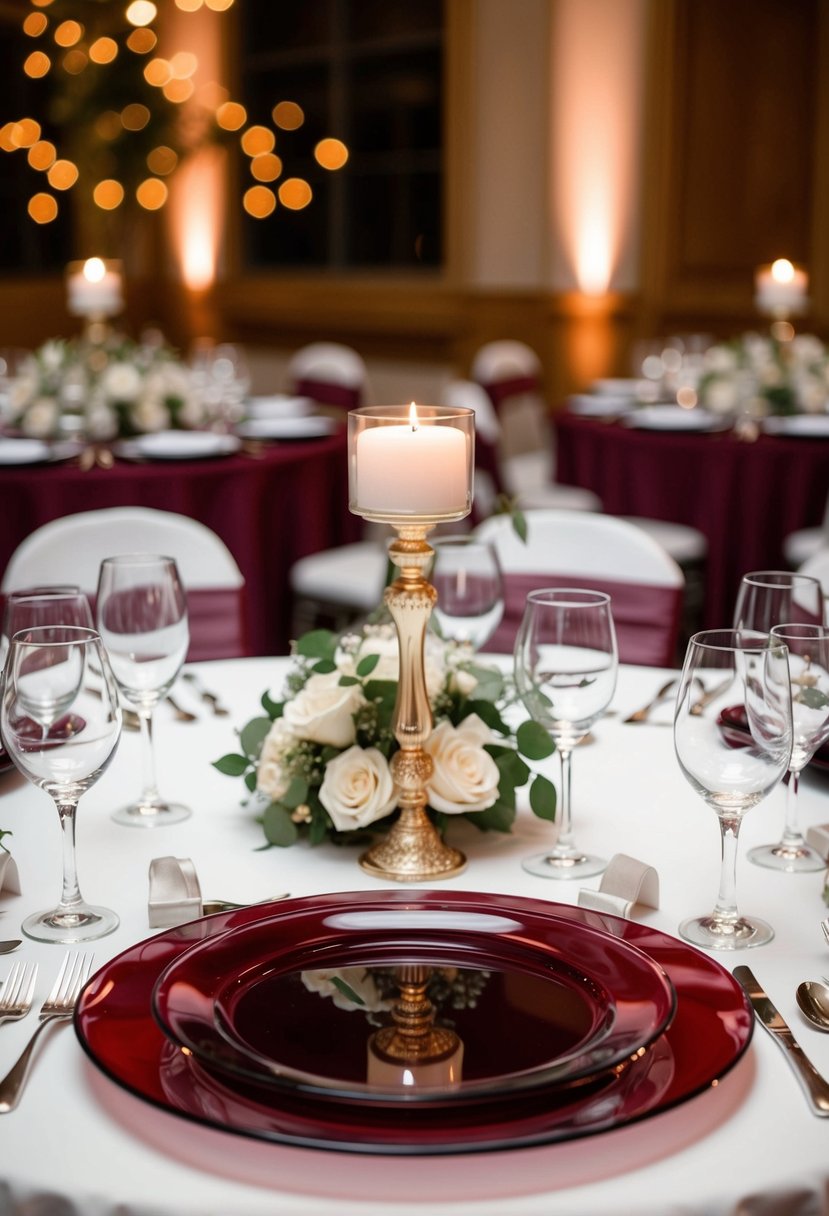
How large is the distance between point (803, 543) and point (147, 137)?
526 centimetres

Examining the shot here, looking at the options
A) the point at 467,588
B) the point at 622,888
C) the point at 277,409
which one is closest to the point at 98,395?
the point at 277,409

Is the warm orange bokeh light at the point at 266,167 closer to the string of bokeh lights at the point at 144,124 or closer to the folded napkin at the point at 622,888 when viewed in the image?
the string of bokeh lights at the point at 144,124

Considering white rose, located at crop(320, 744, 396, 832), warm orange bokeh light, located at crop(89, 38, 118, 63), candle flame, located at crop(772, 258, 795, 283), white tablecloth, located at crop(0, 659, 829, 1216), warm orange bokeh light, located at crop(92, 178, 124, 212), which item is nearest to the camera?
white tablecloth, located at crop(0, 659, 829, 1216)

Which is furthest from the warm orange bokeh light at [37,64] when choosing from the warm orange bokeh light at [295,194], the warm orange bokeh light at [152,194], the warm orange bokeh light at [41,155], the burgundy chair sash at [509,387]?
the burgundy chair sash at [509,387]

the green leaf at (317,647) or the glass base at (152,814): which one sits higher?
the green leaf at (317,647)

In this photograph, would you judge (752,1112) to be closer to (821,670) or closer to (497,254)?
(821,670)

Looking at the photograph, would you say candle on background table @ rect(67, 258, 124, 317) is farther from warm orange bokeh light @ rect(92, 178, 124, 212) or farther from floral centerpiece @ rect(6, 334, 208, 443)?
warm orange bokeh light @ rect(92, 178, 124, 212)

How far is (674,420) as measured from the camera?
4301mm

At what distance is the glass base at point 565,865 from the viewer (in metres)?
1.22

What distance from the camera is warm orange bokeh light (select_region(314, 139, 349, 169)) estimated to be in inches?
323

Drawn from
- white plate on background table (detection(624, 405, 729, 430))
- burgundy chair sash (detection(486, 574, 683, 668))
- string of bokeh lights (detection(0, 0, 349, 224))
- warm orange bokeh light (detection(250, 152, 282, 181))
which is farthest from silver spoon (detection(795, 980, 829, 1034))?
warm orange bokeh light (detection(250, 152, 282, 181))

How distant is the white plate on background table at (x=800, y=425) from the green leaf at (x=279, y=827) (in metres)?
3.14

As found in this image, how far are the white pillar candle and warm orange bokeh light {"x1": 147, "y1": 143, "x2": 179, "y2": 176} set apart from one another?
24.6 ft

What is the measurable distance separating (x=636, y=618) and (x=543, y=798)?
1031mm
